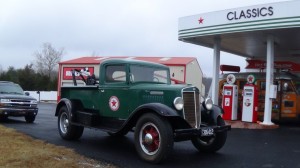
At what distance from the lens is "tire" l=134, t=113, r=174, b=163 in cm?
759

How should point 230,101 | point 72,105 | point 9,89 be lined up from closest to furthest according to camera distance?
point 72,105 < point 230,101 < point 9,89

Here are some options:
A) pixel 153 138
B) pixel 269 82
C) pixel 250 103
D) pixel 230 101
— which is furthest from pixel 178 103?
pixel 230 101

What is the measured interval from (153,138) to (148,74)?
204 centimetres

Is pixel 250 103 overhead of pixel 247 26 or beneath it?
beneath

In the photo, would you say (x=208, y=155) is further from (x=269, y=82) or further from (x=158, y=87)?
(x=269, y=82)

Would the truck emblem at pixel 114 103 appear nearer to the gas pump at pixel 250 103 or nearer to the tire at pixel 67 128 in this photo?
the tire at pixel 67 128

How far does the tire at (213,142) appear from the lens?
9.09 meters

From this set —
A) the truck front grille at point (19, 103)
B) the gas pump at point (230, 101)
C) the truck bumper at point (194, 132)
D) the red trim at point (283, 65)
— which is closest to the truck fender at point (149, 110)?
the truck bumper at point (194, 132)

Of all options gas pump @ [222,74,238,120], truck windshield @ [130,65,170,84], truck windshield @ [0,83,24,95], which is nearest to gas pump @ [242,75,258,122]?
gas pump @ [222,74,238,120]

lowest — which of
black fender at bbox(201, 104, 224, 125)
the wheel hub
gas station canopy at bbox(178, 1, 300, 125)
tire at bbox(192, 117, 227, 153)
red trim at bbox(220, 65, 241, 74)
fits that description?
tire at bbox(192, 117, 227, 153)

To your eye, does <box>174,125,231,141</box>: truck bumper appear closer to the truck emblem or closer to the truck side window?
the truck emblem

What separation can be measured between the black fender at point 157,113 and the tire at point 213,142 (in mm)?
1330

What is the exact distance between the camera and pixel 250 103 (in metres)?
16.1

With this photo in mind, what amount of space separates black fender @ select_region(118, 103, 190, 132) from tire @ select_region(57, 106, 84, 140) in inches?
94.3
